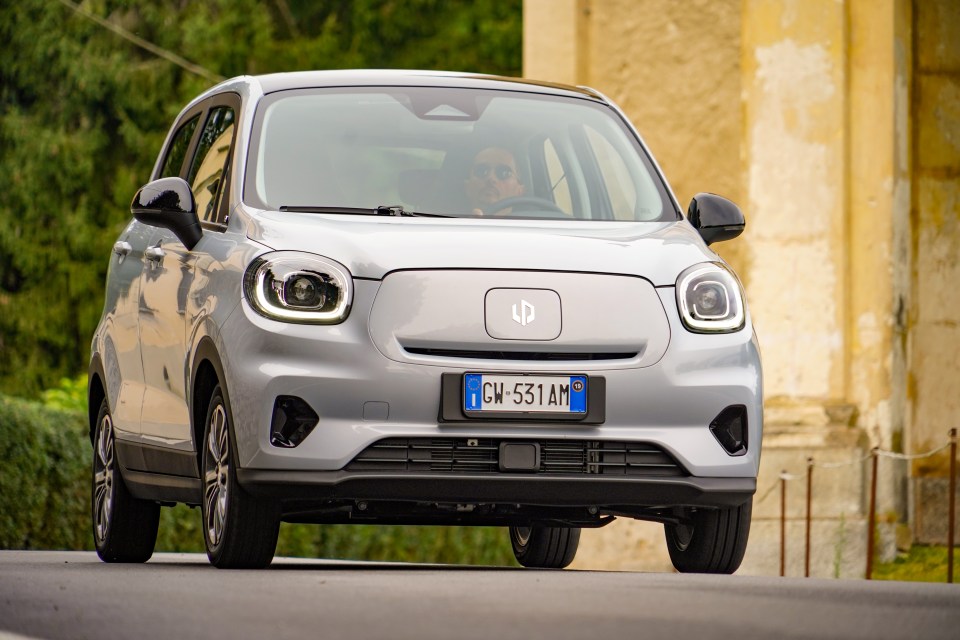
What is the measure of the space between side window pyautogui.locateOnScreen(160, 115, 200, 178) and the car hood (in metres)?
1.93

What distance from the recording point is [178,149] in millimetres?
10234

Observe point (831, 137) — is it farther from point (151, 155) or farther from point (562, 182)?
point (151, 155)

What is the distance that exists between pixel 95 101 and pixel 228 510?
3524 centimetres

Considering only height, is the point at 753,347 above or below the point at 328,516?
above

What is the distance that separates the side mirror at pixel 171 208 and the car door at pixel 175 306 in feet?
0.22

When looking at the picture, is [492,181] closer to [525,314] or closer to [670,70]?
[525,314]

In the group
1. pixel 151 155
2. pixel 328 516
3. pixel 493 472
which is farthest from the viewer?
pixel 151 155

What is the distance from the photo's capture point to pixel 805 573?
13.8m

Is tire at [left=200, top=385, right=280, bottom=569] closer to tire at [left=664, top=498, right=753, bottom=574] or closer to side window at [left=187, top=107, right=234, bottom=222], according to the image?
side window at [left=187, top=107, right=234, bottom=222]

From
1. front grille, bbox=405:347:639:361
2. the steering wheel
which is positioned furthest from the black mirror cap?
front grille, bbox=405:347:639:361

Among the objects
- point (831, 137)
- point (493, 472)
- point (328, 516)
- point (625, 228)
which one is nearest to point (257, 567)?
point (328, 516)

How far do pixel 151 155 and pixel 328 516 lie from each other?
33976 millimetres

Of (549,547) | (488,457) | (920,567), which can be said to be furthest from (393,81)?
(920,567)

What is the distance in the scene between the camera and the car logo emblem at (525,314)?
25.0ft
